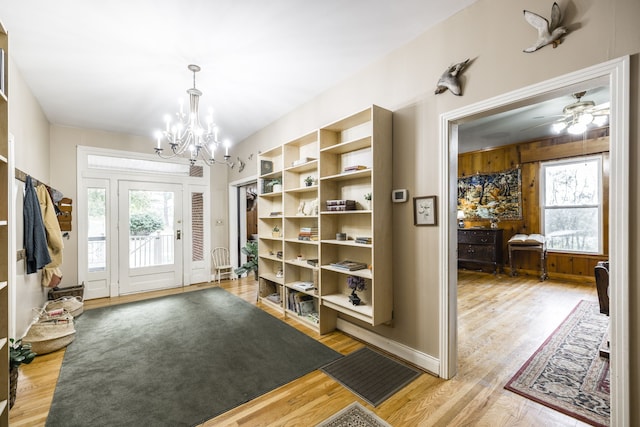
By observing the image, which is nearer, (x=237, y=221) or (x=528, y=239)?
(x=528, y=239)

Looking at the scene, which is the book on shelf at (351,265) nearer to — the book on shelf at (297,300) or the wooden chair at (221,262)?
the book on shelf at (297,300)

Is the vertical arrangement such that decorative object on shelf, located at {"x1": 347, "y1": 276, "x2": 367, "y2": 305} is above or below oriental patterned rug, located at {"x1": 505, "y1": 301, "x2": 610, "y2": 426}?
above

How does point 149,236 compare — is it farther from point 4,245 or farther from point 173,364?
point 4,245

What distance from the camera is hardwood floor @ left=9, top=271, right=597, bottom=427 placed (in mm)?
1826

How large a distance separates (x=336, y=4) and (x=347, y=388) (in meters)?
2.89

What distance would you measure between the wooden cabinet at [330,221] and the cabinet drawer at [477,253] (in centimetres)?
409

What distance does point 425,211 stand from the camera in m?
2.40

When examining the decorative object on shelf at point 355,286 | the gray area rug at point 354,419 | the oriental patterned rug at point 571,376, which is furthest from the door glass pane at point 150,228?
the oriental patterned rug at point 571,376

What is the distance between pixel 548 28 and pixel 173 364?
12.3ft

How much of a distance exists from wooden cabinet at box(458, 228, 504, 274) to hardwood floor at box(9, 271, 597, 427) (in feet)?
8.09

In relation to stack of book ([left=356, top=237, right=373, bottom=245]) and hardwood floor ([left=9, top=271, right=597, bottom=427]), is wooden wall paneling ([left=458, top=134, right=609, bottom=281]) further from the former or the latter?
stack of book ([left=356, top=237, right=373, bottom=245])

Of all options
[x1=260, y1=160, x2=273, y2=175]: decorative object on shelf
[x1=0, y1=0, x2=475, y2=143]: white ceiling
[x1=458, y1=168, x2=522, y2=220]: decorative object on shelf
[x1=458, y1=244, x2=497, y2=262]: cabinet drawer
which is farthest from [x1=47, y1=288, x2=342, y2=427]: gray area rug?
[x1=458, y1=168, x2=522, y2=220]: decorative object on shelf

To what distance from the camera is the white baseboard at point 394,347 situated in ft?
7.74

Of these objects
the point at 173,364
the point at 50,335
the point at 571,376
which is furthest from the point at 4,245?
the point at 571,376
